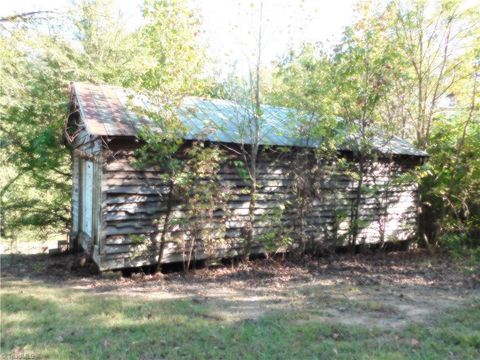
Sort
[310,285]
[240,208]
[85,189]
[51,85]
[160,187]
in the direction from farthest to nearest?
[51,85] → [85,189] → [240,208] → [160,187] → [310,285]

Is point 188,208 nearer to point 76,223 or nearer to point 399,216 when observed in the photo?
point 76,223

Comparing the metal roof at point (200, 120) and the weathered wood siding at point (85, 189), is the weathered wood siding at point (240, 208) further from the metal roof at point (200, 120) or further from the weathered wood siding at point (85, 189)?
the metal roof at point (200, 120)

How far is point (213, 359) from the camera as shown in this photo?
3963 millimetres

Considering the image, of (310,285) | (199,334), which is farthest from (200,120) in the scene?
(199,334)

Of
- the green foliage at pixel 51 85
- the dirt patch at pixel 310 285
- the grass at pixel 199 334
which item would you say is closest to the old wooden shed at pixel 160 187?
the dirt patch at pixel 310 285

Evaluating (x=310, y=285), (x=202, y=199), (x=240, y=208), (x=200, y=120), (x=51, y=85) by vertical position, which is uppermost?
(x=51, y=85)

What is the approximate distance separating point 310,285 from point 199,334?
3.24 metres

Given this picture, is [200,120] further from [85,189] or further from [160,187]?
[85,189]

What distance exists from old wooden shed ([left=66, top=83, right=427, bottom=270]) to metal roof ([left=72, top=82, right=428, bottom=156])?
0.07 ft

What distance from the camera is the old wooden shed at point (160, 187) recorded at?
294 inches

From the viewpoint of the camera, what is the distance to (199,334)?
Answer: 461 cm

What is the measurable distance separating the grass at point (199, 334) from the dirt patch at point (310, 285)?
272 mm

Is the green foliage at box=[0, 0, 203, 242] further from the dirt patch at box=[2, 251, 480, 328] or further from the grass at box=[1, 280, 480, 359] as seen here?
the grass at box=[1, 280, 480, 359]

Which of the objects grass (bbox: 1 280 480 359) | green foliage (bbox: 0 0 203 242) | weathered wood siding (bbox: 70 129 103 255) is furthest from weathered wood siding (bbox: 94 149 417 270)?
green foliage (bbox: 0 0 203 242)
